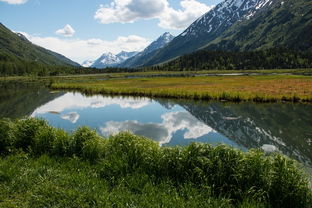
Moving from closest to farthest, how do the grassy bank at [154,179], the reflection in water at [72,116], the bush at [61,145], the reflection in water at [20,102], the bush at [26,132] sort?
the grassy bank at [154,179]
the bush at [61,145]
the bush at [26,132]
the reflection in water at [72,116]
the reflection in water at [20,102]

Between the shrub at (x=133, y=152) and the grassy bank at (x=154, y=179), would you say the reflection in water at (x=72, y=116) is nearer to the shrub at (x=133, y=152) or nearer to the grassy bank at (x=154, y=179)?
the grassy bank at (x=154, y=179)

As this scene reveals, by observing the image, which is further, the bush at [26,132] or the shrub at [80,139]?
the bush at [26,132]

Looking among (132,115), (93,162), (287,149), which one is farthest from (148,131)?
(93,162)

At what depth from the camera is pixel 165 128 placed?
1484 inches

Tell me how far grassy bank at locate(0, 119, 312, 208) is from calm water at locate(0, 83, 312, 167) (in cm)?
1208

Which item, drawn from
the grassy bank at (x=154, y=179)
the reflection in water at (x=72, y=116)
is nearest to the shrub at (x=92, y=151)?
the grassy bank at (x=154, y=179)

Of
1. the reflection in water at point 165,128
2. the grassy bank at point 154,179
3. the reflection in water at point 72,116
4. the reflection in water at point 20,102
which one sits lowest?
the reflection in water at point 165,128

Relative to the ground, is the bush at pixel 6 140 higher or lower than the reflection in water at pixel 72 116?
higher

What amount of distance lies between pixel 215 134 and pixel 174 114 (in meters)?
15.9

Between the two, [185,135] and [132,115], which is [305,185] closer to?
[185,135]

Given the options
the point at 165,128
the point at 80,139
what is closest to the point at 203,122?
the point at 165,128

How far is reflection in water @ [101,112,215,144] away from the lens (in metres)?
33.0

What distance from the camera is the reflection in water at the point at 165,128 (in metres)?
33.0

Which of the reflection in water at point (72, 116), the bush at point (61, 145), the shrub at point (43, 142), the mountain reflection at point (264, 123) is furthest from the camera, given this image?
the reflection in water at point (72, 116)
